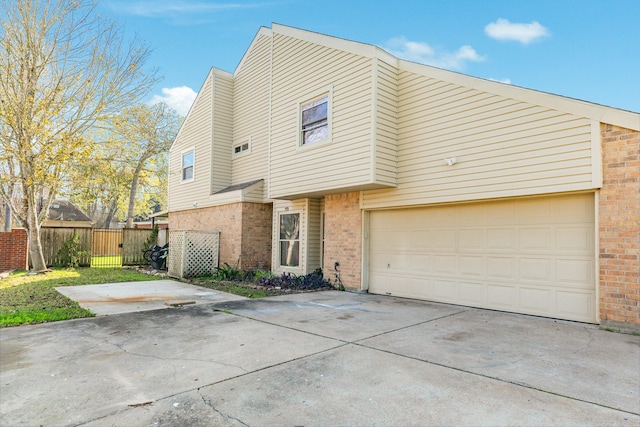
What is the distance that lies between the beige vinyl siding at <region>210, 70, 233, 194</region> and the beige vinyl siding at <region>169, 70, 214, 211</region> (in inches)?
7.4

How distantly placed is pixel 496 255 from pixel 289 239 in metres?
6.05

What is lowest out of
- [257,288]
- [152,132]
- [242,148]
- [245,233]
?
[257,288]

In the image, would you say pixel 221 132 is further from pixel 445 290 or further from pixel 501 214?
pixel 501 214

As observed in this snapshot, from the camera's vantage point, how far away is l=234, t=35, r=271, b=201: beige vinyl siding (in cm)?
1254

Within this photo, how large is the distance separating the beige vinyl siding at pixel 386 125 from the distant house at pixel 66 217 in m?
29.9

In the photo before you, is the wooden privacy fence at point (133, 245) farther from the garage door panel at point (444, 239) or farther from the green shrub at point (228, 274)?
the garage door panel at point (444, 239)

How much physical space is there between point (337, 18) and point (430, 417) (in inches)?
468

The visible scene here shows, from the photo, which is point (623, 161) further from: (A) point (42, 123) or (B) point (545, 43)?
(A) point (42, 123)

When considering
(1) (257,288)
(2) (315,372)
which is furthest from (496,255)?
(1) (257,288)

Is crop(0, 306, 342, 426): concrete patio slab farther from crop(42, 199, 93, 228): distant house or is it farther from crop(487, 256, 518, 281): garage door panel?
crop(42, 199, 93, 228): distant house

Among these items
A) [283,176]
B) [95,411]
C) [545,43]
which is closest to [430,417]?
[95,411]

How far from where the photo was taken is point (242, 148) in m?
13.6

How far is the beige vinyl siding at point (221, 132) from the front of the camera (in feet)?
45.0

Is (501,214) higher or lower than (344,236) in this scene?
higher
